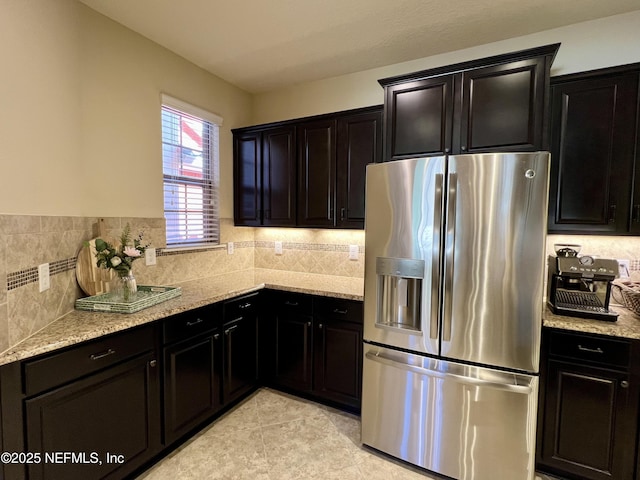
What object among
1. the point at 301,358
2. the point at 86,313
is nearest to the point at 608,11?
the point at 301,358

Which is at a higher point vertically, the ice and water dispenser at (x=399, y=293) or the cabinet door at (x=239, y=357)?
the ice and water dispenser at (x=399, y=293)

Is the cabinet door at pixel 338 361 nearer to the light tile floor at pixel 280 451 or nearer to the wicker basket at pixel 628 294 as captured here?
the light tile floor at pixel 280 451

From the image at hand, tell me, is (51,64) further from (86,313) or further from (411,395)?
(411,395)

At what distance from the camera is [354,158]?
2701 millimetres

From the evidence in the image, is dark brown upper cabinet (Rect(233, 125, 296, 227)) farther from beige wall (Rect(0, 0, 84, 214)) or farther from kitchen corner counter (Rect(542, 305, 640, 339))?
kitchen corner counter (Rect(542, 305, 640, 339))

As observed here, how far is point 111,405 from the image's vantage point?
1730 millimetres

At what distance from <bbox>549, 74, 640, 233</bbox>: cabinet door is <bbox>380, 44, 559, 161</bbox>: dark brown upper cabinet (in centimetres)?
28

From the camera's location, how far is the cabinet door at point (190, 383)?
207 cm

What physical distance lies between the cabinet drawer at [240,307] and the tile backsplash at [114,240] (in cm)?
63

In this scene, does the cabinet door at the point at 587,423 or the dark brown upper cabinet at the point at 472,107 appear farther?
the dark brown upper cabinet at the point at 472,107

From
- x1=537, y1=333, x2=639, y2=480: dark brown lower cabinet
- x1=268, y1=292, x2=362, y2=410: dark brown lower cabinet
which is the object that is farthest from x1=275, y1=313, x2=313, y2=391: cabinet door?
x1=537, y1=333, x2=639, y2=480: dark brown lower cabinet

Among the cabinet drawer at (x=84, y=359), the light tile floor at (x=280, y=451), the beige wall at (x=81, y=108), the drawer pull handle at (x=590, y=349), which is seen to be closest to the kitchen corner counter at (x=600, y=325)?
the drawer pull handle at (x=590, y=349)

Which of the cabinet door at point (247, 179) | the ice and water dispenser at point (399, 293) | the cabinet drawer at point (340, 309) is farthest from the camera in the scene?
the cabinet door at point (247, 179)

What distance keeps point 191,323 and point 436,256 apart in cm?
166
